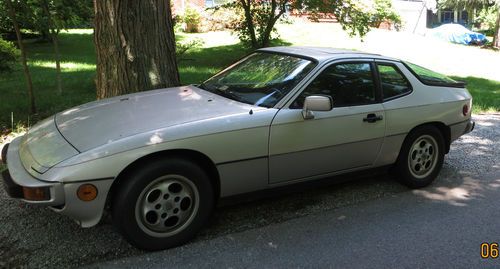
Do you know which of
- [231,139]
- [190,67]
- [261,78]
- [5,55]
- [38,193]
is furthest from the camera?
[190,67]

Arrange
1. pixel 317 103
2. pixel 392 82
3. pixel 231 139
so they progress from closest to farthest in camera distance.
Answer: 1. pixel 231 139
2. pixel 317 103
3. pixel 392 82

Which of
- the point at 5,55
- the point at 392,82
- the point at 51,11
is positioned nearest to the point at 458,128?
the point at 392,82

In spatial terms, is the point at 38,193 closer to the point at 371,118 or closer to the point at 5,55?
the point at 371,118

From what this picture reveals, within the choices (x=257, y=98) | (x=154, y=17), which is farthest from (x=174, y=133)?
(x=154, y=17)

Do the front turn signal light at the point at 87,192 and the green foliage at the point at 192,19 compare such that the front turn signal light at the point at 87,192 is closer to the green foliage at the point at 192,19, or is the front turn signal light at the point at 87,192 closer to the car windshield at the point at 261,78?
the car windshield at the point at 261,78

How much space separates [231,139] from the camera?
367 cm

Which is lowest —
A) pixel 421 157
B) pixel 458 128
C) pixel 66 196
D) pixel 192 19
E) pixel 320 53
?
A: pixel 421 157

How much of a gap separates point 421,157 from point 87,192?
3.43 m

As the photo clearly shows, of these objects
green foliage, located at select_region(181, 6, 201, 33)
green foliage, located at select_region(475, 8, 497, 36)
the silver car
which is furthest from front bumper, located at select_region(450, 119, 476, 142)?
green foliage, located at select_region(475, 8, 497, 36)

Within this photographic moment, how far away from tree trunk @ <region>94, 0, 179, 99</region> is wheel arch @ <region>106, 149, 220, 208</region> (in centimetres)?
207

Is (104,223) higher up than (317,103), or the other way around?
(317,103)

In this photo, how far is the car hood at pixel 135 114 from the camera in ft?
11.4

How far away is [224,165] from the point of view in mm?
3678

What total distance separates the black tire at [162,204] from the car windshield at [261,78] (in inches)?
36.7
